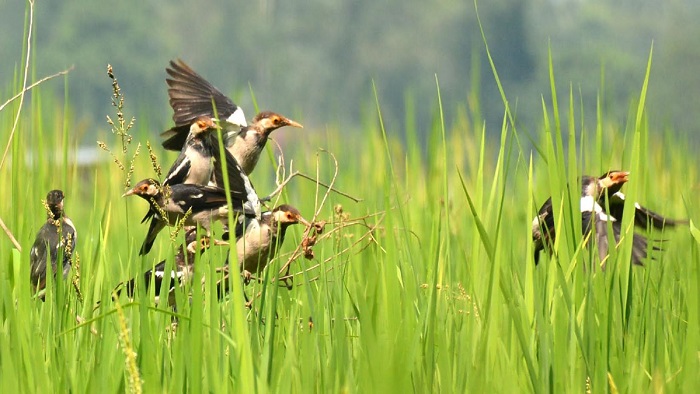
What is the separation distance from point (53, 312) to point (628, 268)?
4.12ft

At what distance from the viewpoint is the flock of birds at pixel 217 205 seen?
9.68 ft

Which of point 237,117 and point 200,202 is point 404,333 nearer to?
point 200,202

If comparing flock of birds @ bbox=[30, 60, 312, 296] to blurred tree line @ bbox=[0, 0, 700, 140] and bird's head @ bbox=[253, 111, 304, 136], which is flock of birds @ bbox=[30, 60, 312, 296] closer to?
bird's head @ bbox=[253, 111, 304, 136]

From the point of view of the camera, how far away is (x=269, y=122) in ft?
14.5

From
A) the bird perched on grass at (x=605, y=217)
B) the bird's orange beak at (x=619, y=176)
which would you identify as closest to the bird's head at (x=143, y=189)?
the bird perched on grass at (x=605, y=217)

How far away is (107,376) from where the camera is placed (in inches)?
80.0

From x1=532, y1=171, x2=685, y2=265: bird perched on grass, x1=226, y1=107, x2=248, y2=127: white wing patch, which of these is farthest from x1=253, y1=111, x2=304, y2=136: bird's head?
x1=532, y1=171, x2=685, y2=265: bird perched on grass

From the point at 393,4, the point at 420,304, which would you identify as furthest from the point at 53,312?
the point at 393,4

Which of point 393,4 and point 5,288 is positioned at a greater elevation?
point 393,4

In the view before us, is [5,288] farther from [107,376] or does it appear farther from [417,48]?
[417,48]

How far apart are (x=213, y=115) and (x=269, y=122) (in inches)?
13.5

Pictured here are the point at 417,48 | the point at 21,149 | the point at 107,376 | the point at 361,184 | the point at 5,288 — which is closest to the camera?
the point at 107,376

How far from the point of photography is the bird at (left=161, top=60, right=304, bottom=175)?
429 cm

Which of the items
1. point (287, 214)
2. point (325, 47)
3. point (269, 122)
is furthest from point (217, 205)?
point (325, 47)
